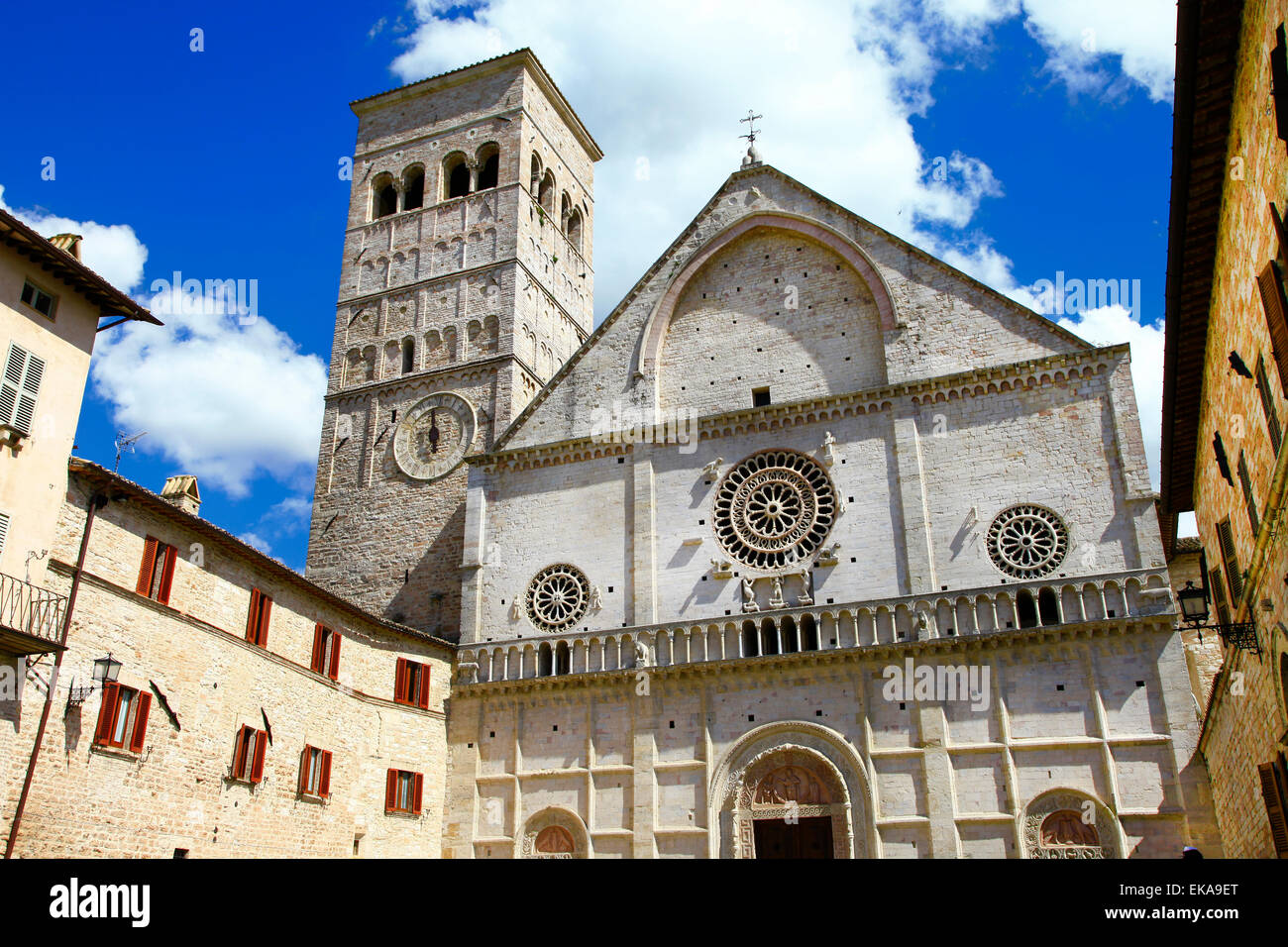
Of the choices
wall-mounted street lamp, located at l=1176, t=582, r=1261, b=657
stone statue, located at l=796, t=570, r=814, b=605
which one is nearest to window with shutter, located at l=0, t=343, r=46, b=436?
stone statue, located at l=796, t=570, r=814, b=605

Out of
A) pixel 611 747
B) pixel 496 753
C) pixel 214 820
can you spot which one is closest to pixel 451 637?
pixel 496 753

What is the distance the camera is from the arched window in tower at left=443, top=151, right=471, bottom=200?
35.0 m

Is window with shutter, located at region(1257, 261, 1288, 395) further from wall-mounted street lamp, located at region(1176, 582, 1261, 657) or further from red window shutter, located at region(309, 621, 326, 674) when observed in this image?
red window shutter, located at region(309, 621, 326, 674)

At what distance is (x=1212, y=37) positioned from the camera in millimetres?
10109

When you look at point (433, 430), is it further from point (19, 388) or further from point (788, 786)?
point (19, 388)

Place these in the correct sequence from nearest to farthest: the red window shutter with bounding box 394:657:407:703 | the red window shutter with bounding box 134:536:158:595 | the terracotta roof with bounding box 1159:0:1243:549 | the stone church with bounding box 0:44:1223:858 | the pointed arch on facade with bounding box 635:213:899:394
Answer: the terracotta roof with bounding box 1159:0:1243:549
the stone church with bounding box 0:44:1223:858
the red window shutter with bounding box 134:536:158:595
the red window shutter with bounding box 394:657:407:703
the pointed arch on facade with bounding box 635:213:899:394

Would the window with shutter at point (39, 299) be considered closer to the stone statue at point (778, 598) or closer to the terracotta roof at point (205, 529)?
the terracotta roof at point (205, 529)

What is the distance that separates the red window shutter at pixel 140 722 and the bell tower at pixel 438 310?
1100cm

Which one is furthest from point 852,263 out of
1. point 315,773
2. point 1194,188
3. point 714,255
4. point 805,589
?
point 315,773

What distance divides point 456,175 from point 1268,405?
29366 millimetres

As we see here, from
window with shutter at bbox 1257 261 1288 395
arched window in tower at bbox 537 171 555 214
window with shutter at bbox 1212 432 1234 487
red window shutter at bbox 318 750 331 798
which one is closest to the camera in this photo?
window with shutter at bbox 1257 261 1288 395

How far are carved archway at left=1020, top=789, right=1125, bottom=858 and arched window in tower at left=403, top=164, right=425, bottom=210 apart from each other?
26.9 m

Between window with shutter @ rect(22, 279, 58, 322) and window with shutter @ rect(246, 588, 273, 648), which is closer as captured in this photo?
window with shutter @ rect(22, 279, 58, 322)

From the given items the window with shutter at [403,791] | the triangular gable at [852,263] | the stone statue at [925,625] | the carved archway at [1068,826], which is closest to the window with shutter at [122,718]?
the window with shutter at [403,791]
